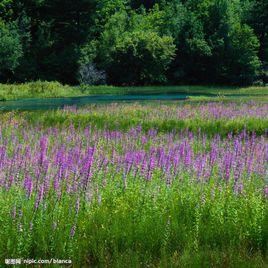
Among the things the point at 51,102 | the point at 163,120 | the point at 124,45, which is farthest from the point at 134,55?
the point at 163,120

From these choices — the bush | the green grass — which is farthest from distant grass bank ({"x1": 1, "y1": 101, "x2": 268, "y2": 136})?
the bush

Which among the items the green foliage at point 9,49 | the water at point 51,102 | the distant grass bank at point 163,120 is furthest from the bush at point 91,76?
the distant grass bank at point 163,120

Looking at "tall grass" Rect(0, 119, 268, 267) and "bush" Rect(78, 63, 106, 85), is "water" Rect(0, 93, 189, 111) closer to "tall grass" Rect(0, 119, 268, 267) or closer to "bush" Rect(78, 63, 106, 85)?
"bush" Rect(78, 63, 106, 85)

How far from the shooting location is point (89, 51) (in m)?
84.3

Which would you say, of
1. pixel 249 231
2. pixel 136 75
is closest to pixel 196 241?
pixel 249 231

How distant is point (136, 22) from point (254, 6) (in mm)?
26767

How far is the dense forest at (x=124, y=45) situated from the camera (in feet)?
264

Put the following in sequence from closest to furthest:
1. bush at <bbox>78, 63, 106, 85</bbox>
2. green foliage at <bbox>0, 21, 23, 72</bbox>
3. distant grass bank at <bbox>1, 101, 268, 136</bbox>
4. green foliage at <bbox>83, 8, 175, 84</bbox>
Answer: distant grass bank at <bbox>1, 101, 268, 136</bbox>
green foliage at <bbox>0, 21, 23, 72</bbox>
bush at <bbox>78, 63, 106, 85</bbox>
green foliage at <bbox>83, 8, 175, 84</bbox>

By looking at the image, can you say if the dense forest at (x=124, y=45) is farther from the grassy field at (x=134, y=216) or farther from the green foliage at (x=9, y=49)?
the grassy field at (x=134, y=216)

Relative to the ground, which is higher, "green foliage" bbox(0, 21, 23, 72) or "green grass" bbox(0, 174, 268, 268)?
"green foliage" bbox(0, 21, 23, 72)

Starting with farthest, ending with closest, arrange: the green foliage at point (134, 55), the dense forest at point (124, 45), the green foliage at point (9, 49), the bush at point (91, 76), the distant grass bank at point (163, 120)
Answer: the green foliage at point (134, 55), the dense forest at point (124, 45), the bush at point (91, 76), the green foliage at point (9, 49), the distant grass bank at point (163, 120)

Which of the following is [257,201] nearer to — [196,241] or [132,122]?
[196,241]

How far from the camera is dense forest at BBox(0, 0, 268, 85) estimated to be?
3172 inches

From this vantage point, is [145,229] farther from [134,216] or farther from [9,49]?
[9,49]
